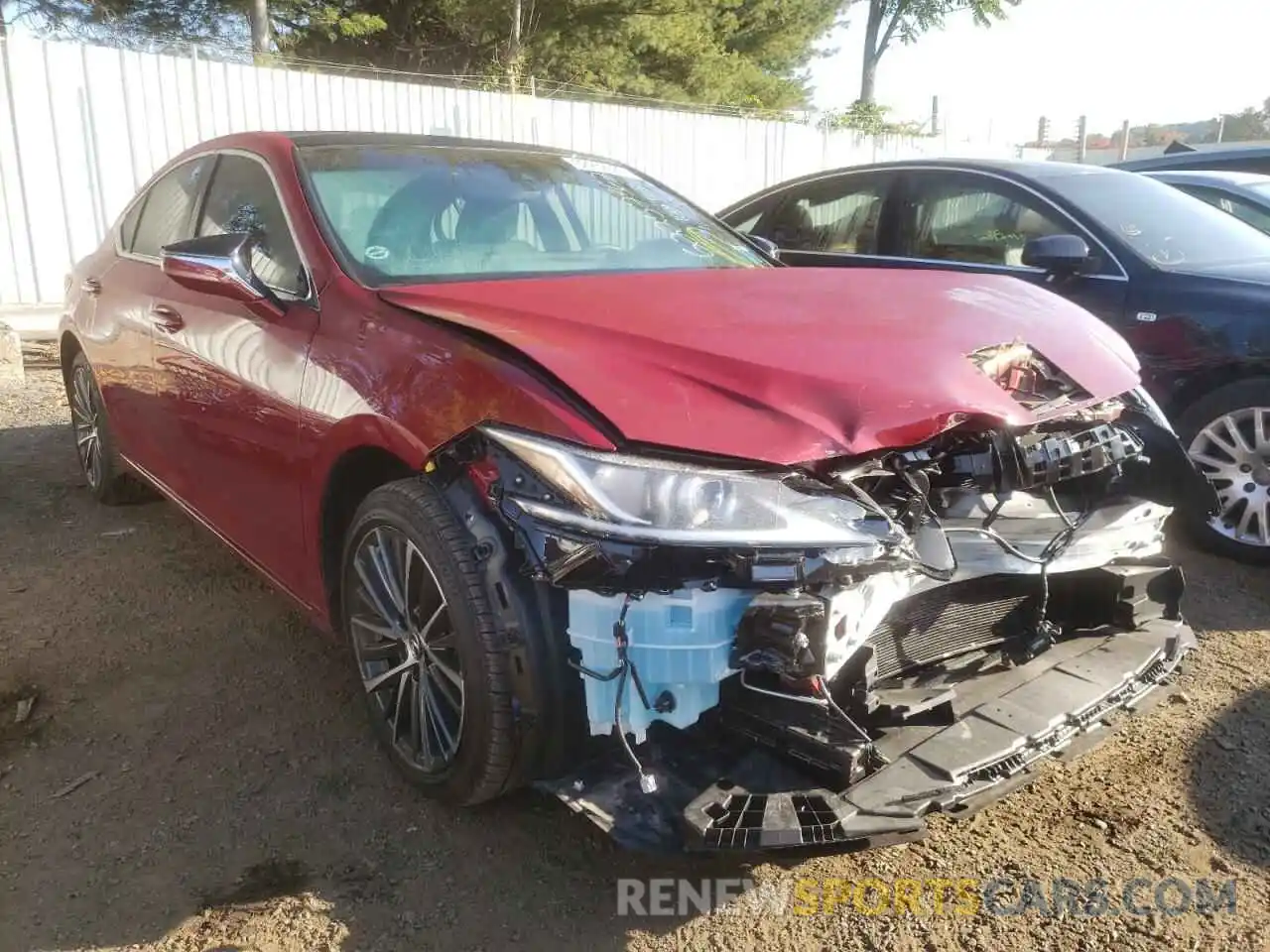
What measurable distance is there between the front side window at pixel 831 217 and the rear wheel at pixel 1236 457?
1.99m

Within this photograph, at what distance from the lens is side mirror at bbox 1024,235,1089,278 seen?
439 cm

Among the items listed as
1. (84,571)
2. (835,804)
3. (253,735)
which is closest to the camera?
(835,804)

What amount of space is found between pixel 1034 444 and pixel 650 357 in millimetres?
938

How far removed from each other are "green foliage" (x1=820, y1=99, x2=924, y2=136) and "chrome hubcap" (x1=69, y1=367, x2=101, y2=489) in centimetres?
1414

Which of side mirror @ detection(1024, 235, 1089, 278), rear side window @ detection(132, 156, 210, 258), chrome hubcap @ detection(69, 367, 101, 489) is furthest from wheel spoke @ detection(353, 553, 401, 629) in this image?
side mirror @ detection(1024, 235, 1089, 278)

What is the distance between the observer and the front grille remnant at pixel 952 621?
219cm

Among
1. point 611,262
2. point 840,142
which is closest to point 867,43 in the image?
point 840,142

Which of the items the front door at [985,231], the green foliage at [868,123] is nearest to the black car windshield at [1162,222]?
the front door at [985,231]

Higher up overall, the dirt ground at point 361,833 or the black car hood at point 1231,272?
the black car hood at point 1231,272

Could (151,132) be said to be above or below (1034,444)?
above

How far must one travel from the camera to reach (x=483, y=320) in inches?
90.9

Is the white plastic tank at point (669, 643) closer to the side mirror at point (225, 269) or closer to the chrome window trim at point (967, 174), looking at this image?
the side mirror at point (225, 269)

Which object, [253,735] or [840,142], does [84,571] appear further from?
Answer: [840,142]

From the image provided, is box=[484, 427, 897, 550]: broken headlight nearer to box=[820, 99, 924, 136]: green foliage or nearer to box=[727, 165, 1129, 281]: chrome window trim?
box=[727, 165, 1129, 281]: chrome window trim
